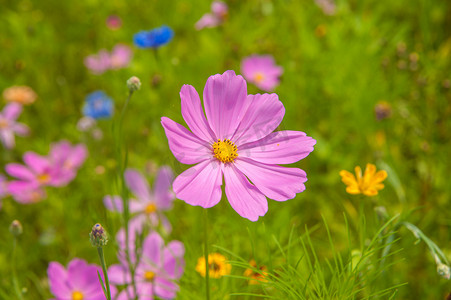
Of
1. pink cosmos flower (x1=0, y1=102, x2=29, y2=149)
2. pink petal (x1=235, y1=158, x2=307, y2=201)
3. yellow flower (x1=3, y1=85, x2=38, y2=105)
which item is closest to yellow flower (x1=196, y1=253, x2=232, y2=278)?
pink petal (x1=235, y1=158, x2=307, y2=201)

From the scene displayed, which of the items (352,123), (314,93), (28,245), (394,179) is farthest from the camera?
(314,93)

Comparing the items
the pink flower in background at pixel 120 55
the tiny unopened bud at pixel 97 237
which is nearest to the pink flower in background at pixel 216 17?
the pink flower in background at pixel 120 55

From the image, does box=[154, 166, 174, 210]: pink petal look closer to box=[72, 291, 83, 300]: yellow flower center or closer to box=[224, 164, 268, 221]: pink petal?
box=[72, 291, 83, 300]: yellow flower center

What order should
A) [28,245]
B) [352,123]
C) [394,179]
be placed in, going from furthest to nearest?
[352,123] < [28,245] < [394,179]

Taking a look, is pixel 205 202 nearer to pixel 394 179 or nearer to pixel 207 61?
pixel 394 179

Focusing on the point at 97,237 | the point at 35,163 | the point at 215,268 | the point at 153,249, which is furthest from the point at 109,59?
the point at 97,237

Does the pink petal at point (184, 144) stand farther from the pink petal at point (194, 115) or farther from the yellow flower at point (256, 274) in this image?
the yellow flower at point (256, 274)

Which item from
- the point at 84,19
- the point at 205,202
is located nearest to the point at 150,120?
the point at 84,19
